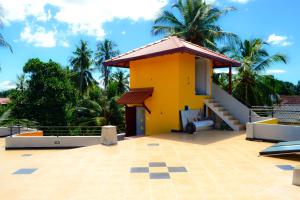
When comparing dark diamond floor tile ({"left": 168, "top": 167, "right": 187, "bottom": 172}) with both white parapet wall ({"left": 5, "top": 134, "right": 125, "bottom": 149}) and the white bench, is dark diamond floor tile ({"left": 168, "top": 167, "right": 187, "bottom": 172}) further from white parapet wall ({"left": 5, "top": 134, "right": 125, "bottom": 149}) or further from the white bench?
white parapet wall ({"left": 5, "top": 134, "right": 125, "bottom": 149})

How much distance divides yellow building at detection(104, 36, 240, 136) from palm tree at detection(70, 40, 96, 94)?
25848 millimetres

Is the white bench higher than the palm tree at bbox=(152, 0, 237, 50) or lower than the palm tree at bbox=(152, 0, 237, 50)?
lower

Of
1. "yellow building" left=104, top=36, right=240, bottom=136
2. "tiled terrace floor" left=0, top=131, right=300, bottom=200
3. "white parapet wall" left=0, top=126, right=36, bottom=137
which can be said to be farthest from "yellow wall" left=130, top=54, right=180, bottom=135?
"white parapet wall" left=0, top=126, right=36, bottom=137

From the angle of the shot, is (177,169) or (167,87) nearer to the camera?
(177,169)

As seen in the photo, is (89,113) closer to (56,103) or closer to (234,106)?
(56,103)

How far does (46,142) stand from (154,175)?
9.40 meters

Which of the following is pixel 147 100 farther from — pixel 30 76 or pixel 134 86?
pixel 30 76

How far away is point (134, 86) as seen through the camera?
1695 centimetres

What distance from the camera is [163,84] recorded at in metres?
15.2

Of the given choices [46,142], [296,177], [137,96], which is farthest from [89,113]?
[296,177]

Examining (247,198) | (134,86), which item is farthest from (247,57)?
(247,198)

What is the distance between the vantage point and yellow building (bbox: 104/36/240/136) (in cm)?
1466

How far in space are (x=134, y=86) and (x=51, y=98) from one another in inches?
442

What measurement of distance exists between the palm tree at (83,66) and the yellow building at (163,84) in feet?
84.8
